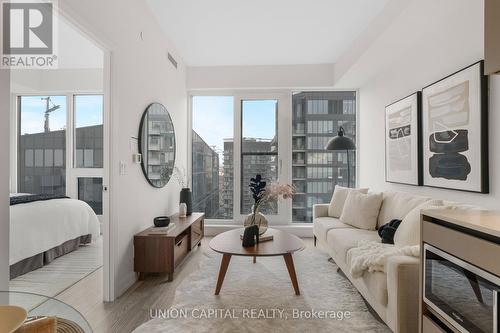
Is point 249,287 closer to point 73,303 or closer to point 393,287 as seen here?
point 393,287

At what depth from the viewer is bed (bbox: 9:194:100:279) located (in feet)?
8.98

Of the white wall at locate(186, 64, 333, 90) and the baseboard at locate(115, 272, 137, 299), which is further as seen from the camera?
the white wall at locate(186, 64, 333, 90)

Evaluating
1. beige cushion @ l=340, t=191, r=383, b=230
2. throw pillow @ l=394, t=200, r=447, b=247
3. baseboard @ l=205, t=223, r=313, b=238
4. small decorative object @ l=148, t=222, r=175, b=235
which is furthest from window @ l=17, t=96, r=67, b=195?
throw pillow @ l=394, t=200, r=447, b=247

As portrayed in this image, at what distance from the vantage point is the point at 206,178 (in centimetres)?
487

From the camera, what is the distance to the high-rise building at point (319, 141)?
4.70 metres

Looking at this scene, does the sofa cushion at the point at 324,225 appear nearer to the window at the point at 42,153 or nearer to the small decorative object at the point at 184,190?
the small decorative object at the point at 184,190

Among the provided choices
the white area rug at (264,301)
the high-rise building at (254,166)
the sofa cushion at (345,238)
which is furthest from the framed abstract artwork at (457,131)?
the high-rise building at (254,166)

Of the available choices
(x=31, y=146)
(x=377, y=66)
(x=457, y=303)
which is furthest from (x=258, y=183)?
(x=31, y=146)

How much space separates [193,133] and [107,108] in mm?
2525

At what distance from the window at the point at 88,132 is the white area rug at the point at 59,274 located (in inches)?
72.5

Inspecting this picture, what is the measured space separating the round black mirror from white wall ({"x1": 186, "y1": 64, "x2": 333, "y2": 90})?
1224 millimetres

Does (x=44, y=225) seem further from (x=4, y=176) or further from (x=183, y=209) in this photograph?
(x=4, y=176)

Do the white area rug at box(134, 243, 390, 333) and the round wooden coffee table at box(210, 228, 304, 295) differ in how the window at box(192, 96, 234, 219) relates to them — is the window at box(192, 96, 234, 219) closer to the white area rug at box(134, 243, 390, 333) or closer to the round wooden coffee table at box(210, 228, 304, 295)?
the white area rug at box(134, 243, 390, 333)

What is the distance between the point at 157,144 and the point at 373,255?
2.59m
